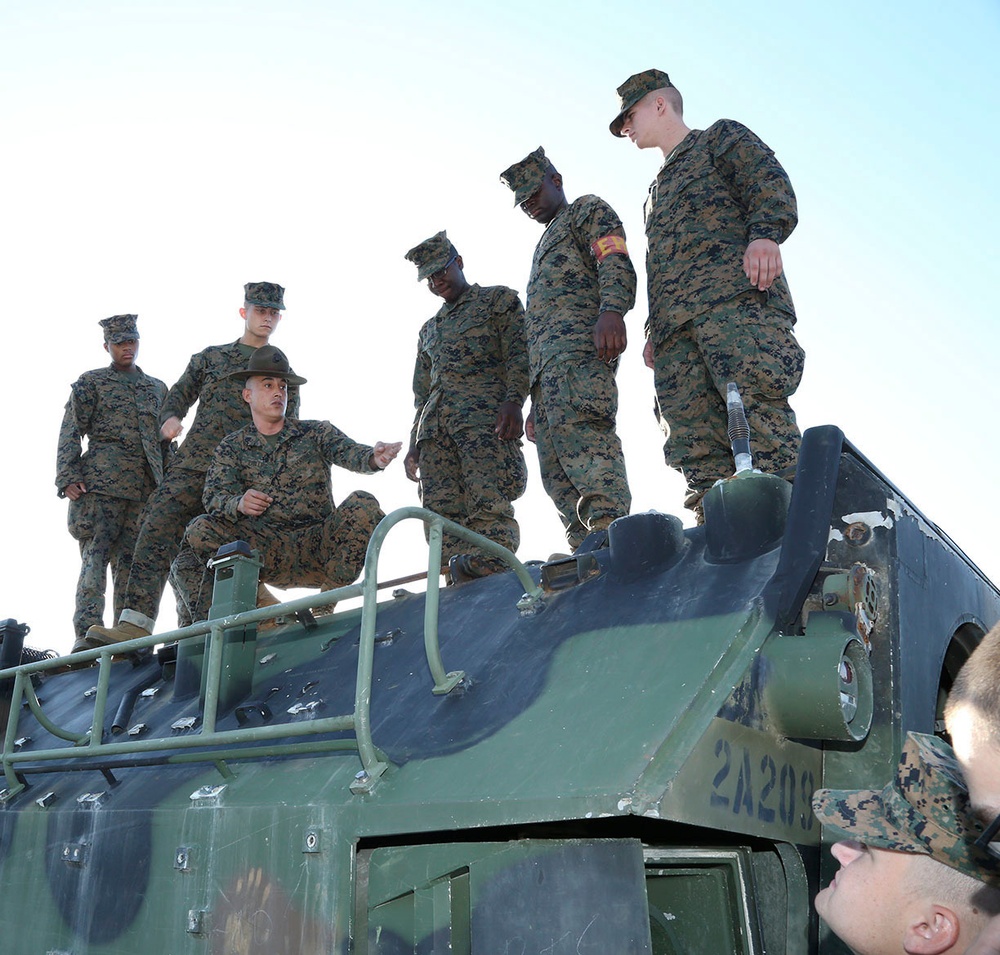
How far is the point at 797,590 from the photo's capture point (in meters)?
2.63

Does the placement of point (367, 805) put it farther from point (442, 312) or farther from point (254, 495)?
point (442, 312)

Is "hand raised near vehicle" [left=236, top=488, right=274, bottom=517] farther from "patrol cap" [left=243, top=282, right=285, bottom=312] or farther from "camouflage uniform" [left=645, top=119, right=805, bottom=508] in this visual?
"patrol cap" [left=243, top=282, right=285, bottom=312]

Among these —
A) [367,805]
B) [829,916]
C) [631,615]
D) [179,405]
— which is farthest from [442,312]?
[829,916]

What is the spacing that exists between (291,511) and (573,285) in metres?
1.76

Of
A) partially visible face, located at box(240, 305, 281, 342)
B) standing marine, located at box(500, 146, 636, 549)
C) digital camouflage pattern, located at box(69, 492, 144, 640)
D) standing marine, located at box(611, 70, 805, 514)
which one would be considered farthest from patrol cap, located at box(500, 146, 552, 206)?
digital camouflage pattern, located at box(69, 492, 144, 640)

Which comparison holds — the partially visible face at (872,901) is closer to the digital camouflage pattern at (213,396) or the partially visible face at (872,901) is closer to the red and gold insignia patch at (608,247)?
the red and gold insignia patch at (608,247)

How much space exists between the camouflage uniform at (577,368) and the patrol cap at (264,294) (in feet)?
8.50

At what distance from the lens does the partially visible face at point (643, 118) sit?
17.0ft

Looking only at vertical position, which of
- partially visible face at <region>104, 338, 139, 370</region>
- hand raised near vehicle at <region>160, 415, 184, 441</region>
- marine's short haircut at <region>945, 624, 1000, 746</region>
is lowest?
marine's short haircut at <region>945, 624, 1000, 746</region>

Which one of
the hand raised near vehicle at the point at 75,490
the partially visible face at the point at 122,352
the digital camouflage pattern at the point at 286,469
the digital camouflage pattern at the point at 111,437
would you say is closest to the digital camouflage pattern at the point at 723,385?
the digital camouflage pattern at the point at 286,469

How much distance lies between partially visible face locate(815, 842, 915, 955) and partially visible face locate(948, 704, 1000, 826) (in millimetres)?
230

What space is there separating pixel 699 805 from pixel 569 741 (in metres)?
0.33

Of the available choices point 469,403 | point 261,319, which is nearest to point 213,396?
point 261,319

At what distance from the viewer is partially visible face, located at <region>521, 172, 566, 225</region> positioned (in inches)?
226
